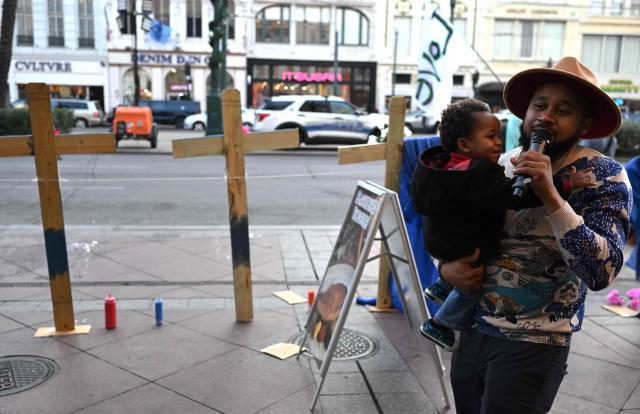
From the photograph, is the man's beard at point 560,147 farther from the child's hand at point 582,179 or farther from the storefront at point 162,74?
the storefront at point 162,74

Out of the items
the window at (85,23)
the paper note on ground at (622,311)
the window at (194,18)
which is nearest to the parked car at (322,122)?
the paper note on ground at (622,311)

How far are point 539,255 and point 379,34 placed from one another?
151 ft

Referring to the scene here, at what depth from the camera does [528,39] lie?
4638 cm

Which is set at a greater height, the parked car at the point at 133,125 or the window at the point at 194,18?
the window at the point at 194,18

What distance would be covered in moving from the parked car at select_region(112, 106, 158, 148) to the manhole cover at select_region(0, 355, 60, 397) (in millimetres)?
16944

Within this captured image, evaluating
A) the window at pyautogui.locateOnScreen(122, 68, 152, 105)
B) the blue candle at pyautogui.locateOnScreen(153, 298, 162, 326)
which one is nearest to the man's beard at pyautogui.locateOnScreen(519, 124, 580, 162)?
the blue candle at pyautogui.locateOnScreen(153, 298, 162, 326)

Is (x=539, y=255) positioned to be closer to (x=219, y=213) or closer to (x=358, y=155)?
(x=358, y=155)

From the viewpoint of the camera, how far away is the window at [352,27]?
148ft

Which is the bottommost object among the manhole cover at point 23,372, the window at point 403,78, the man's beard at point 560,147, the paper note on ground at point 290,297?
the paper note on ground at point 290,297

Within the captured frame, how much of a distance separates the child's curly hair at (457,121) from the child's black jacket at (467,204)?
132mm

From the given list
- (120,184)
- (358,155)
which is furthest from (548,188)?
(120,184)

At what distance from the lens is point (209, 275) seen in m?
5.80

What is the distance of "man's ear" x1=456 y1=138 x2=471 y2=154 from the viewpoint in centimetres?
212

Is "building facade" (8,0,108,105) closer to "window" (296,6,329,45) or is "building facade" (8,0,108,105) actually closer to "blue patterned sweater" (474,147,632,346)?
"window" (296,6,329,45)
